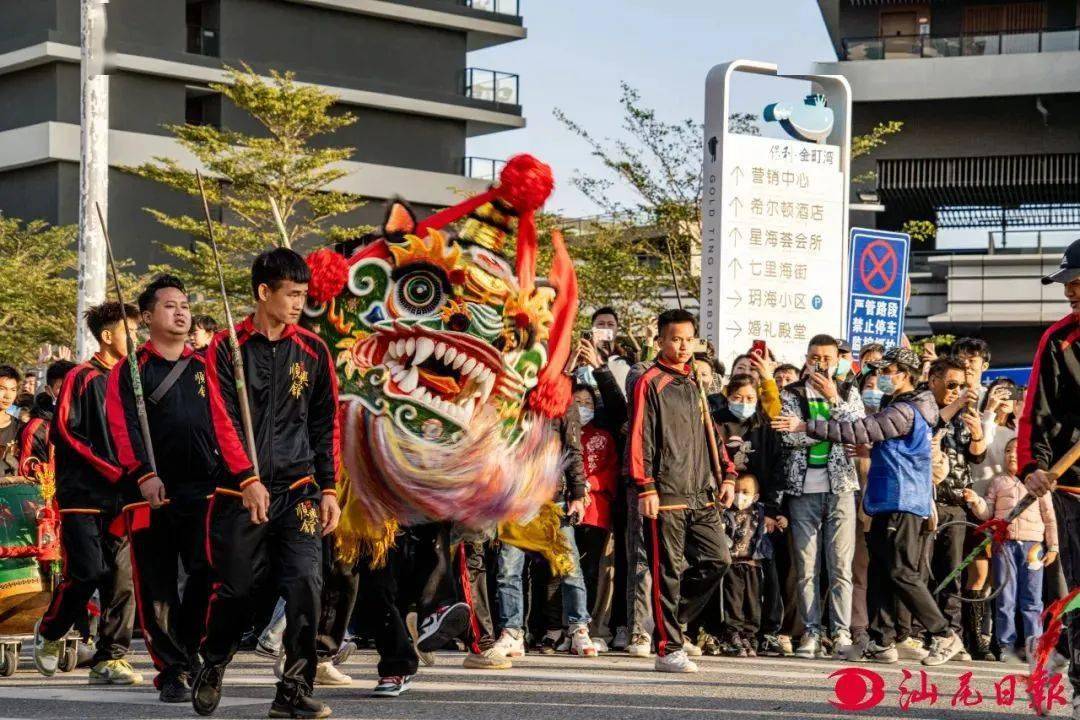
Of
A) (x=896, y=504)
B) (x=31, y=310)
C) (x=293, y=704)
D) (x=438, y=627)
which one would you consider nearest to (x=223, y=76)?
(x=31, y=310)

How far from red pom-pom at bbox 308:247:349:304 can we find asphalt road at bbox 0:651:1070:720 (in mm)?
1950

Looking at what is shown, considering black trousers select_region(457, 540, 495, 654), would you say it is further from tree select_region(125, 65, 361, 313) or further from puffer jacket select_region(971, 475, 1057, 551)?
tree select_region(125, 65, 361, 313)

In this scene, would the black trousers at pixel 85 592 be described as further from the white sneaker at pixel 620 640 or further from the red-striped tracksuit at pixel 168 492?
the white sneaker at pixel 620 640

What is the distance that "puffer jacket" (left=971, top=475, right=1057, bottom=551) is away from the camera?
12.6 m

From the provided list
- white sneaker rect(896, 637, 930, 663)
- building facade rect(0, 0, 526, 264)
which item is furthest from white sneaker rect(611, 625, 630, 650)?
building facade rect(0, 0, 526, 264)

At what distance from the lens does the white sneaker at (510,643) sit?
10.8 m

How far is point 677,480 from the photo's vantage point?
10867mm

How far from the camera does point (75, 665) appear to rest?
1045 cm

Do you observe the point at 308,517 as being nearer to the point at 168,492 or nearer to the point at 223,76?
the point at 168,492

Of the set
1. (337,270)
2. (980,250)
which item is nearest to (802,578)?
(337,270)

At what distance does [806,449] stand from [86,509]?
188 inches

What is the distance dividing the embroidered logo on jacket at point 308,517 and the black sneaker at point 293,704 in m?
0.67

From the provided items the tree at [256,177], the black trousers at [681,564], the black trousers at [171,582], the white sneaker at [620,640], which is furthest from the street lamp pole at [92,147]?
the tree at [256,177]

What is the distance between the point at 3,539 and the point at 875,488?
5.42 metres
